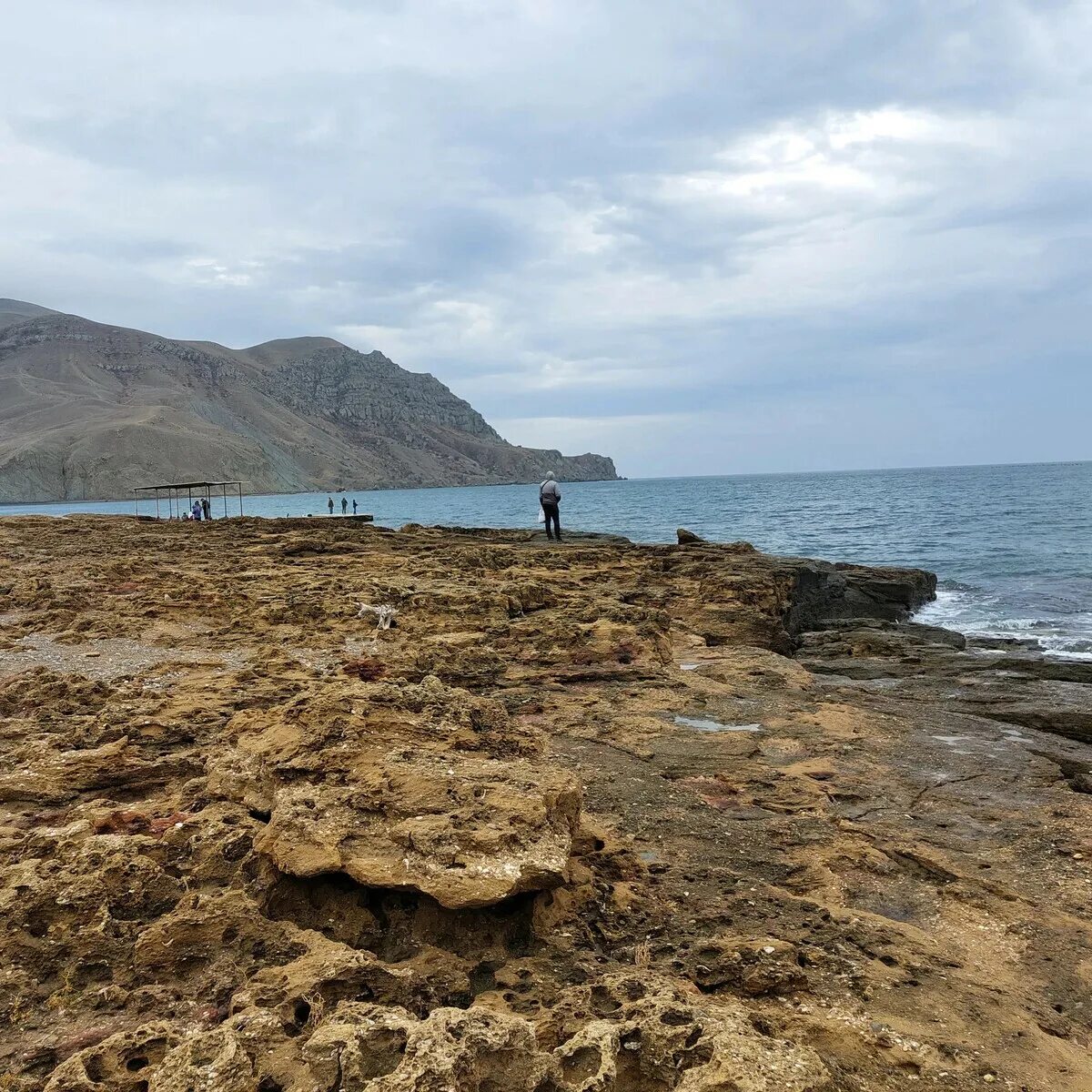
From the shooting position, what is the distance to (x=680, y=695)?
8.53 m

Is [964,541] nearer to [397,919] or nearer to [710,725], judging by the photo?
[710,725]

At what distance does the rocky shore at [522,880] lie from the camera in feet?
9.71

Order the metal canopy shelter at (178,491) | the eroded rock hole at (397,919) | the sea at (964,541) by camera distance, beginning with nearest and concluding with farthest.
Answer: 1. the eroded rock hole at (397,919)
2. the sea at (964,541)
3. the metal canopy shelter at (178,491)

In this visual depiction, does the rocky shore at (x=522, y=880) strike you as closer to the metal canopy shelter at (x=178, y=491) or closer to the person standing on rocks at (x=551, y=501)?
the person standing on rocks at (x=551, y=501)

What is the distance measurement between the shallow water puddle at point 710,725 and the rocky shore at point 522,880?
0.05m

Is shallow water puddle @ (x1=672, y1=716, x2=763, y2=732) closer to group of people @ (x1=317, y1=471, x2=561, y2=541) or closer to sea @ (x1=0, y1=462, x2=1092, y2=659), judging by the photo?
sea @ (x1=0, y1=462, x2=1092, y2=659)

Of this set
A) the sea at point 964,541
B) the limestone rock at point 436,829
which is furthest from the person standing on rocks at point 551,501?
the limestone rock at point 436,829

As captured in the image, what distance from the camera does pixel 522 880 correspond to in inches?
152

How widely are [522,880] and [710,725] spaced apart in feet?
13.8

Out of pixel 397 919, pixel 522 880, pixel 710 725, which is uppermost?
pixel 522 880

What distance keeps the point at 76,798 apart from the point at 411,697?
7.36ft

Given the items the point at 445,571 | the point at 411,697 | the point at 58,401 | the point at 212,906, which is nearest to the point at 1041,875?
the point at 411,697

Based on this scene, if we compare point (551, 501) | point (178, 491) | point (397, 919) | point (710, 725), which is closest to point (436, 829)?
point (397, 919)

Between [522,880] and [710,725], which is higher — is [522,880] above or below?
above
